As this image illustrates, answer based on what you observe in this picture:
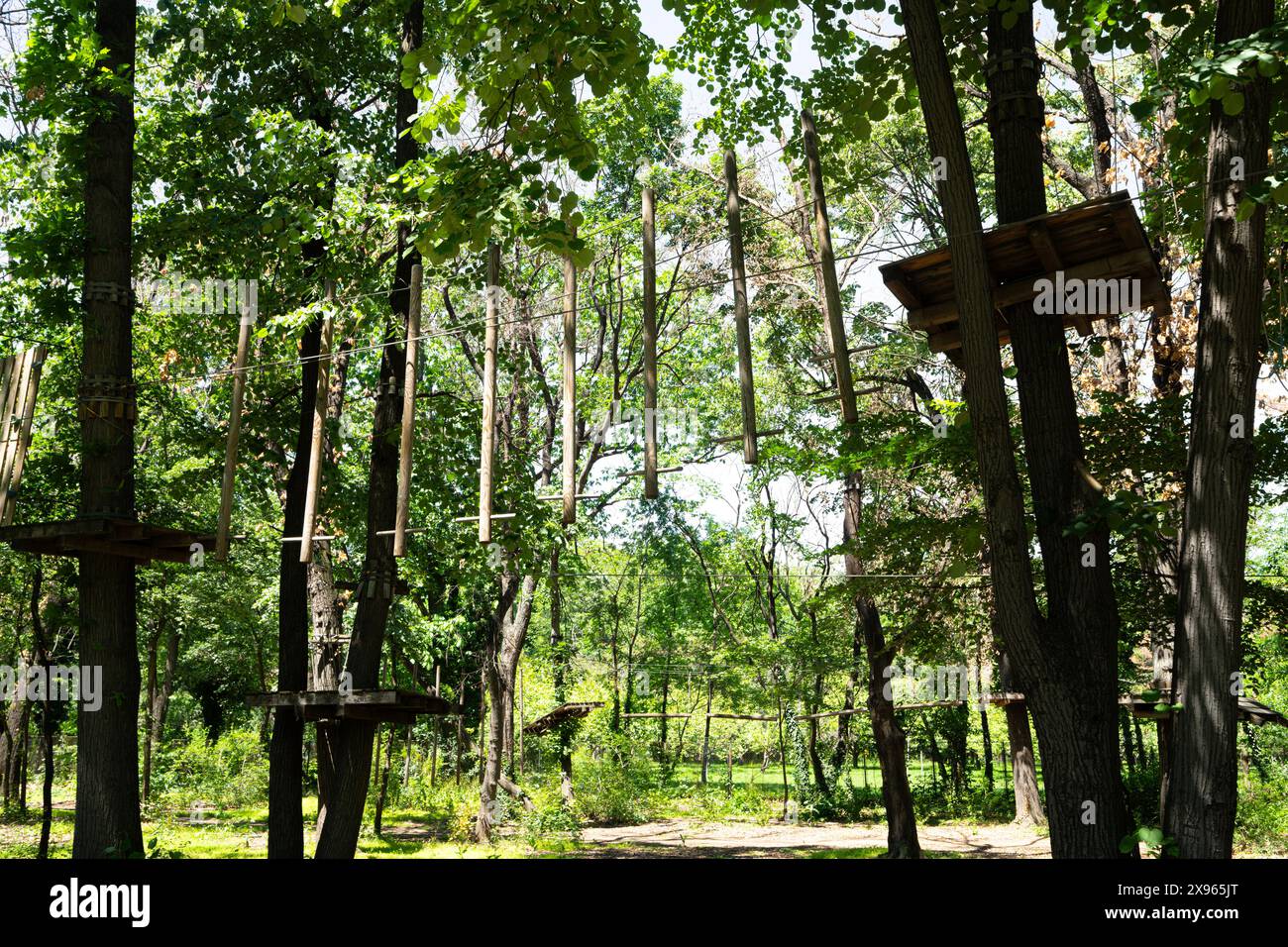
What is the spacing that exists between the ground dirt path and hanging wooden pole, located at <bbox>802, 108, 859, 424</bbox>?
32.4 ft

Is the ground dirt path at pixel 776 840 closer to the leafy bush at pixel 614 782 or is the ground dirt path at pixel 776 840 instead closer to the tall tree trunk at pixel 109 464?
the leafy bush at pixel 614 782

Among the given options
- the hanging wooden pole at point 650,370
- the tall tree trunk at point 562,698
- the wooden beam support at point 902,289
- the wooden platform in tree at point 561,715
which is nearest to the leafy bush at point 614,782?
the tall tree trunk at point 562,698

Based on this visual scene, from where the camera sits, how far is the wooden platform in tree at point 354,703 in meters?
7.93

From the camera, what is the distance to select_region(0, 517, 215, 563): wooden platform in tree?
7.09m

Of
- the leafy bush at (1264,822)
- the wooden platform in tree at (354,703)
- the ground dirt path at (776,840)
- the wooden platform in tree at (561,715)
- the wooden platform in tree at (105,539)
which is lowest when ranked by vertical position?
the ground dirt path at (776,840)

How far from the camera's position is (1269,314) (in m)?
7.38

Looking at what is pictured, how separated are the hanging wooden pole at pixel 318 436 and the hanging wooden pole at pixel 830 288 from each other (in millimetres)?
3978

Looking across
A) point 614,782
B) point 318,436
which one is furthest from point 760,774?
point 318,436

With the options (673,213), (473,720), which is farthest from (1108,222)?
(473,720)

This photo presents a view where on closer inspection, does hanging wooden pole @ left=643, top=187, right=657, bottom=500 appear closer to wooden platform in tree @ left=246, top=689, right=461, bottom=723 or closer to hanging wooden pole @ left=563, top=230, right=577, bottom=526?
hanging wooden pole @ left=563, top=230, right=577, bottom=526

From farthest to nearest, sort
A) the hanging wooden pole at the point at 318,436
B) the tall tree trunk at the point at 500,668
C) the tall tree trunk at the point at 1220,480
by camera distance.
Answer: the tall tree trunk at the point at 500,668 < the hanging wooden pole at the point at 318,436 < the tall tree trunk at the point at 1220,480

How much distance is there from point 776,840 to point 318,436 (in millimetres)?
12072

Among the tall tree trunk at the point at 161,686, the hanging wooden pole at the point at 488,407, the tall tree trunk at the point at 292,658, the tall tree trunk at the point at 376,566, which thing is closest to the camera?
the hanging wooden pole at the point at 488,407
